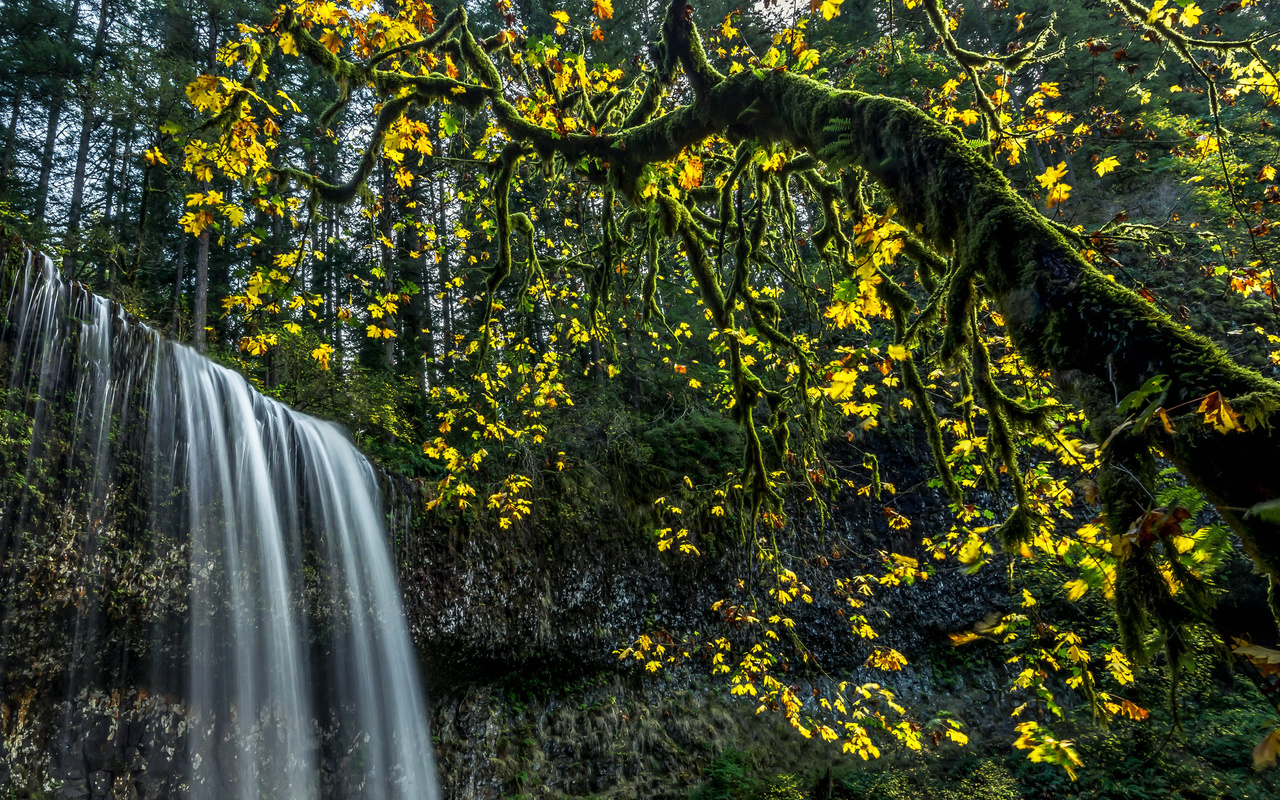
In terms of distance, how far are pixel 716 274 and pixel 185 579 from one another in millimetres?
5792

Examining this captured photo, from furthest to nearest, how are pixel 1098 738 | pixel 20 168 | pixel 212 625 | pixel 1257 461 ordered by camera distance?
pixel 20 168
pixel 1098 738
pixel 212 625
pixel 1257 461

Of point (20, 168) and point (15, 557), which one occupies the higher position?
point (20, 168)

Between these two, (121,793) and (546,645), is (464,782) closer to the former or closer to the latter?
(546,645)

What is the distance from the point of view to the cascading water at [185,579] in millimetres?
4469

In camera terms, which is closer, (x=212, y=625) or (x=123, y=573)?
(x=123, y=573)

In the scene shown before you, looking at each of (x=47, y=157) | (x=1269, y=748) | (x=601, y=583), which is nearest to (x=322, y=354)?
(x=601, y=583)

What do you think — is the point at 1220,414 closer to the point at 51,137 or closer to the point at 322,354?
the point at 322,354

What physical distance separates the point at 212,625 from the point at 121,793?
1.37 meters

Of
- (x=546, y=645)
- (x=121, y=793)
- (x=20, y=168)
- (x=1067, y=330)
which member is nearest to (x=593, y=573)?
(x=546, y=645)

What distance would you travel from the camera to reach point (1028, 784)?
7.58 m

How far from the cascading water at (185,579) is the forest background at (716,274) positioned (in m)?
1.11

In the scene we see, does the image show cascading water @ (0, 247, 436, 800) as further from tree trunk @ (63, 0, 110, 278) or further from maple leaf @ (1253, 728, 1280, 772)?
tree trunk @ (63, 0, 110, 278)

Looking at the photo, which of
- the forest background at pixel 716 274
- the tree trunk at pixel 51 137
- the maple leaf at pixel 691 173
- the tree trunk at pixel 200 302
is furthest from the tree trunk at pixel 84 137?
Result: the maple leaf at pixel 691 173

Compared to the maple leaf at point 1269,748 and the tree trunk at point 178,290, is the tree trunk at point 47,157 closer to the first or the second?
the tree trunk at point 178,290
